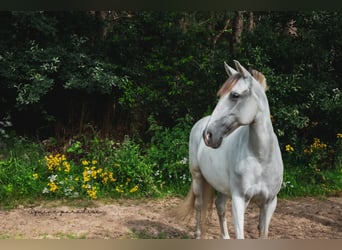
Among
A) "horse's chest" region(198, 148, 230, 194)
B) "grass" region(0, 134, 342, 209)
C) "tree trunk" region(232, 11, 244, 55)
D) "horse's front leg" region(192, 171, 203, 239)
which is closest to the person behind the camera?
"horse's chest" region(198, 148, 230, 194)

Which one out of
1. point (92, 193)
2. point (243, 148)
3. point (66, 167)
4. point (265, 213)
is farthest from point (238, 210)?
point (66, 167)

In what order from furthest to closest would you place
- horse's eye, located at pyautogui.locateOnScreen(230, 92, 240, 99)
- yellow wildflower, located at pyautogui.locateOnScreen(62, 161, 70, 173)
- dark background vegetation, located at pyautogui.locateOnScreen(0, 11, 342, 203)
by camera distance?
dark background vegetation, located at pyautogui.locateOnScreen(0, 11, 342, 203), yellow wildflower, located at pyautogui.locateOnScreen(62, 161, 70, 173), horse's eye, located at pyautogui.locateOnScreen(230, 92, 240, 99)

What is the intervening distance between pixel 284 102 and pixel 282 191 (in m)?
1.35

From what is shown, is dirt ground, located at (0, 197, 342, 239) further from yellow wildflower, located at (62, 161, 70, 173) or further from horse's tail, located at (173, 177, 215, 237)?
yellow wildflower, located at (62, 161, 70, 173)

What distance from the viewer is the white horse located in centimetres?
248

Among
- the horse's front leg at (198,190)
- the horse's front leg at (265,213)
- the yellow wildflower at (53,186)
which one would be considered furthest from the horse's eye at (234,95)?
the yellow wildflower at (53,186)

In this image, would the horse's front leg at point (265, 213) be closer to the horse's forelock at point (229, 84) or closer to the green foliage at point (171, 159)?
the horse's forelock at point (229, 84)

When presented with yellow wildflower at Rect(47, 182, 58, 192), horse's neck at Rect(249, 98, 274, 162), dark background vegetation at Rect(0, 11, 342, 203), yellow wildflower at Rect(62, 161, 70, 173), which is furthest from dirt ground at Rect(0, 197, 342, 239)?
horse's neck at Rect(249, 98, 274, 162)

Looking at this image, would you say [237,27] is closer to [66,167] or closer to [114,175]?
[114,175]

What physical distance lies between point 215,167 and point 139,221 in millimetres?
1588

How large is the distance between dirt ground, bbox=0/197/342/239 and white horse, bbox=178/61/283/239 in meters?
1.12

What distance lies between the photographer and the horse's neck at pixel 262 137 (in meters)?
2.61

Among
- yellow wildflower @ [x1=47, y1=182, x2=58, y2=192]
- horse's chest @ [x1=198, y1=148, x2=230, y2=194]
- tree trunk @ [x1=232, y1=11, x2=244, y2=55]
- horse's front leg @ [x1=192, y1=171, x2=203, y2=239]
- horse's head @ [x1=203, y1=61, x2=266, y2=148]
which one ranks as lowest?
yellow wildflower @ [x1=47, y1=182, x2=58, y2=192]

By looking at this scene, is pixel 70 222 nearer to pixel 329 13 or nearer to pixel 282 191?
pixel 282 191
